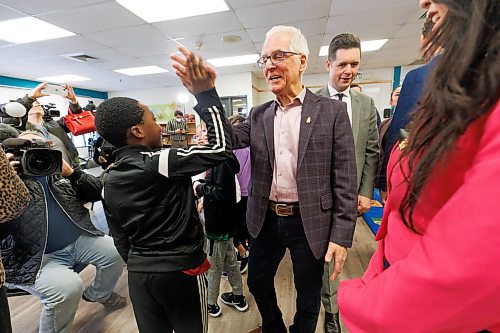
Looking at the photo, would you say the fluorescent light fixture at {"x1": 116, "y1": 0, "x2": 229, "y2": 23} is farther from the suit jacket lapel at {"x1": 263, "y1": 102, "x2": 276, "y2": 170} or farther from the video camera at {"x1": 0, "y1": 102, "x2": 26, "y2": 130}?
the suit jacket lapel at {"x1": 263, "y1": 102, "x2": 276, "y2": 170}

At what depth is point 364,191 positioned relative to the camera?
1597 millimetres

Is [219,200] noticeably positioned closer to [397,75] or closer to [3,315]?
[3,315]

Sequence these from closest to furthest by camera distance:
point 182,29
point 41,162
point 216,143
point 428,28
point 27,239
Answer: point 428,28 → point 216,143 → point 41,162 → point 27,239 → point 182,29

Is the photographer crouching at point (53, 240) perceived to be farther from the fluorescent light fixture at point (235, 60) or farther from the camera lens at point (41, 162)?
the fluorescent light fixture at point (235, 60)

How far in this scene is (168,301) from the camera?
43.6 inches

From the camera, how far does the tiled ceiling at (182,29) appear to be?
3.46 m

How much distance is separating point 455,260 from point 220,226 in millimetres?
1572

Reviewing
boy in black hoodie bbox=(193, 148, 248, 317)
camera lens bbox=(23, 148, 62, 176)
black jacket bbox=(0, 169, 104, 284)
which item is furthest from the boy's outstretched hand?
black jacket bbox=(0, 169, 104, 284)

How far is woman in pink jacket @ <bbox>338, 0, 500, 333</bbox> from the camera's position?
301 millimetres

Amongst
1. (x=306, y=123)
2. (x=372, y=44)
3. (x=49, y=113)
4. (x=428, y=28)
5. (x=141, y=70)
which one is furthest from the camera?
(x=141, y=70)

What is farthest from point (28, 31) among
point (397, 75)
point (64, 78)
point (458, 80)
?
point (397, 75)

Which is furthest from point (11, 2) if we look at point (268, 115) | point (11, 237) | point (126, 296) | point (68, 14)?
point (268, 115)

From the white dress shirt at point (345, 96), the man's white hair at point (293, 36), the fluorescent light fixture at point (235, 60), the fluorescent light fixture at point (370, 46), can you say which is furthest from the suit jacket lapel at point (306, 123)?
the fluorescent light fixture at point (235, 60)

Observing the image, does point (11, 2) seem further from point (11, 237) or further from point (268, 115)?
point (268, 115)
